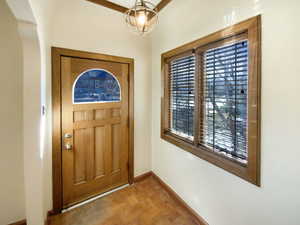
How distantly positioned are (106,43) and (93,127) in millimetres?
1197

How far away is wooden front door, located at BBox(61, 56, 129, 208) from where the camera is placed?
6.18ft

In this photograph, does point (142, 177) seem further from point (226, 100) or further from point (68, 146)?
point (226, 100)

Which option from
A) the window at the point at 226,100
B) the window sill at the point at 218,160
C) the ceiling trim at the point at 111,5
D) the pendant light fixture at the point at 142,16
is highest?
the ceiling trim at the point at 111,5

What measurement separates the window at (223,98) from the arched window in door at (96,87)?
0.91 metres

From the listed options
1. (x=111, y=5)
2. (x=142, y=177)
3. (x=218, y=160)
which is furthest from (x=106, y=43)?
(x=142, y=177)

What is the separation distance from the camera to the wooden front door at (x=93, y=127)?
1884 mm

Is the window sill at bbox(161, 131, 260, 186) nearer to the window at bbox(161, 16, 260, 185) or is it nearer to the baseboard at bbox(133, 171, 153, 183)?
the window at bbox(161, 16, 260, 185)
